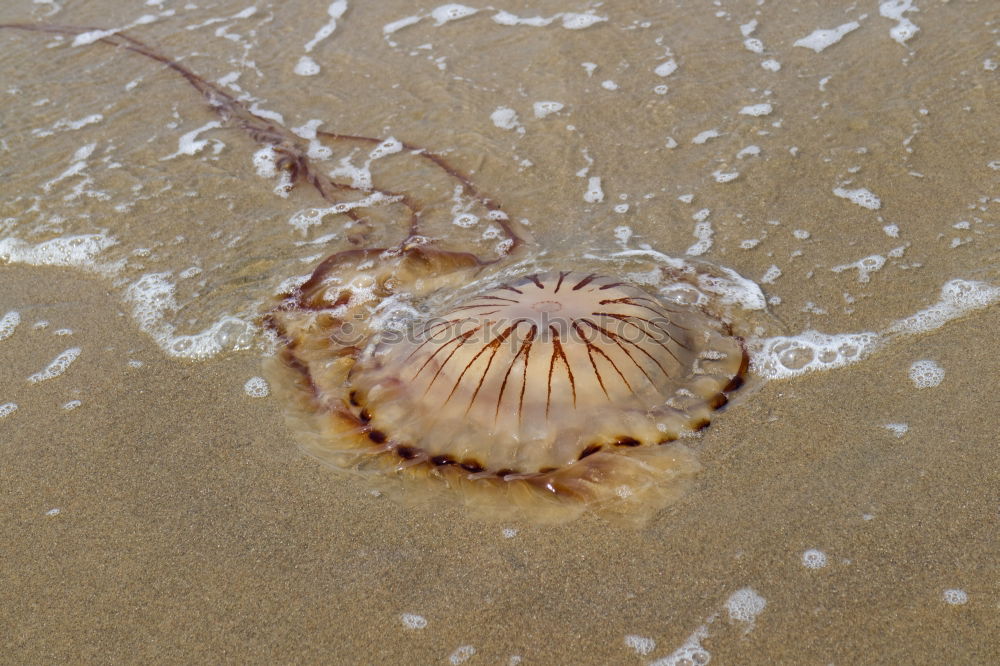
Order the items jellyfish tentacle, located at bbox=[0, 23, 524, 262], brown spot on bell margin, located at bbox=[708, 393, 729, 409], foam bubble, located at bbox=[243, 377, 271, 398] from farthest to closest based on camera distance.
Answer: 1. jellyfish tentacle, located at bbox=[0, 23, 524, 262]
2. foam bubble, located at bbox=[243, 377, 271, 398]
3. brown spot on bell margin, located at bbox=[708, 393, 729, 409]

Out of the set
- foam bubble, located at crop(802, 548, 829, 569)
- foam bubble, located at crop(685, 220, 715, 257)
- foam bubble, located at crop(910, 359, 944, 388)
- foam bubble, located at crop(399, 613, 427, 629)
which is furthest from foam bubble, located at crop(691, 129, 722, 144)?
foam bubble, located at crop(399, 613, 427, 629)

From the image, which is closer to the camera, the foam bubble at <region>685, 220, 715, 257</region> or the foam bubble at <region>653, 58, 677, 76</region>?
the foam bubble at <region>685, 220, 715, 257</region>

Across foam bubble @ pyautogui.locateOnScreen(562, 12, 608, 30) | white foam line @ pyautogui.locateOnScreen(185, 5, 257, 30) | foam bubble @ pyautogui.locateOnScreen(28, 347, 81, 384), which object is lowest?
foam bubble @ pyautogui.locateOnScreen(28, 347, 81, 384)

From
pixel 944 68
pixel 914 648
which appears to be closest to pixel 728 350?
pixel 914 648

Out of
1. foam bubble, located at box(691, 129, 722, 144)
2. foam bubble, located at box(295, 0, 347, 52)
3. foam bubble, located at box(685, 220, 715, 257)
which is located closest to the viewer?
foam bubble, located at box(685, 220, 715, 257)

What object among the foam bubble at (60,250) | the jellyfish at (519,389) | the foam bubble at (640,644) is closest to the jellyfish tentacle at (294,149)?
the jellyfish at (519,389)

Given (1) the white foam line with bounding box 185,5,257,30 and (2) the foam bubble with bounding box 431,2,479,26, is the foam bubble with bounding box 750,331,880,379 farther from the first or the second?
(1) the white foam line with bounding box 185,5,257,30
